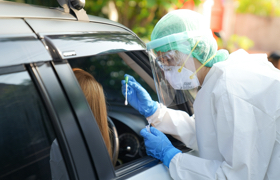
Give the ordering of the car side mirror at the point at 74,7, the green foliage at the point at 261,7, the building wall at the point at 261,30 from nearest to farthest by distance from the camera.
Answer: the car side mirror at the point at 74,7
the green foliage at the point at 261,7
the building wall at the point at 261,30

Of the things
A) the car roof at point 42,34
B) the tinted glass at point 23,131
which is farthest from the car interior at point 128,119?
the tinted glass at point 23,131

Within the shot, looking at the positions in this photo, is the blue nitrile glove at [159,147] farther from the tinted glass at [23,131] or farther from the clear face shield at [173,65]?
the tinted glass at [23,131]

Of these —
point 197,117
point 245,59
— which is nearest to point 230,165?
point 197,117

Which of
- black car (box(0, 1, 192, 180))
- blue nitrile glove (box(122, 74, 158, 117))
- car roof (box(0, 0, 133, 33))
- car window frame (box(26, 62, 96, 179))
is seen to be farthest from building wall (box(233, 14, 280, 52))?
car window frame (box(26, 62, 96, 179))

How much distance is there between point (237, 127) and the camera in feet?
4.02

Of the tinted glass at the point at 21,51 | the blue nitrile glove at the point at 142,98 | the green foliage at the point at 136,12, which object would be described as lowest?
the blue nitrile glove at the point at 142,98

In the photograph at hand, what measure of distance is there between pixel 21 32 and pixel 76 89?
0.32 m

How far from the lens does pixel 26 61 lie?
3.16 feet

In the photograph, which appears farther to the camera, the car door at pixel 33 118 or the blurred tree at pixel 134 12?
the blurred tree at pixel 134 12

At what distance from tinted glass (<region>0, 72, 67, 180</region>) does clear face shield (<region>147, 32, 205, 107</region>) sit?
822mm

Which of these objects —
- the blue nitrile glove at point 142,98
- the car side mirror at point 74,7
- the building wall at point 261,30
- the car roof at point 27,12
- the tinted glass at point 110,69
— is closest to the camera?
the car roof at point 27,12

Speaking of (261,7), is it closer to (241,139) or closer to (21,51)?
(241,139)

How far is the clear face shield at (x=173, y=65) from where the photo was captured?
59.2 inches

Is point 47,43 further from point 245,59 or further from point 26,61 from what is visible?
point 245,59
